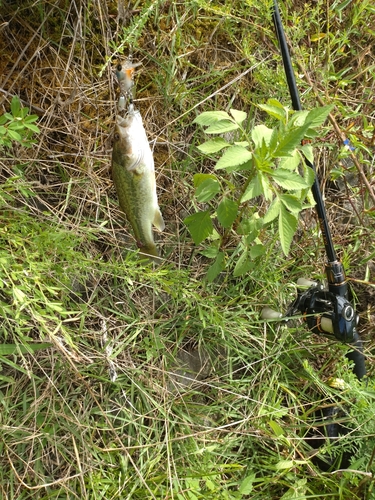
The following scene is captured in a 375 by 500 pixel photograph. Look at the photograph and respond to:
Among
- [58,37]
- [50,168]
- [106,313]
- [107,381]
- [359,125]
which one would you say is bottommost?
[107,381]

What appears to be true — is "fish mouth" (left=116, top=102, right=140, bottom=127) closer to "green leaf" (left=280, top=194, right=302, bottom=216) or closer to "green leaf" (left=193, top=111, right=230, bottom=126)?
"green leaf" (left=193, top=111, right=230, bottom=126)

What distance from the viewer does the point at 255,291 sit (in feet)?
9.02

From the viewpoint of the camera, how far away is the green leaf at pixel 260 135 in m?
1.95

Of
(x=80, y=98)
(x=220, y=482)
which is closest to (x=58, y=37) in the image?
(x=80, y=98)

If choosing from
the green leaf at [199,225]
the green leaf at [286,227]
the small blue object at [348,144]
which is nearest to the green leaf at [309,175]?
the green leaf at [286,227]

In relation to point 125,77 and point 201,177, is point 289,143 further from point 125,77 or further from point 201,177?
point 125,77

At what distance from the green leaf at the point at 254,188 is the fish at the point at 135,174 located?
37 centimetres

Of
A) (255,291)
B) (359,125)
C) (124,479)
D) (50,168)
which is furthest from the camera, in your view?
(359,125)

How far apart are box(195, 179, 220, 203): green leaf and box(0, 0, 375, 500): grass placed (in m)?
0.38

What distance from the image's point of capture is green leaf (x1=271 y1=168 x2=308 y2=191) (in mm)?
1937

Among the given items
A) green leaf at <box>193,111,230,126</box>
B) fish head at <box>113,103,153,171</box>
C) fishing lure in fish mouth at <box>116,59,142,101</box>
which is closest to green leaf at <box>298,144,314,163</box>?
green leaf at <box>193,111,230,126</box>

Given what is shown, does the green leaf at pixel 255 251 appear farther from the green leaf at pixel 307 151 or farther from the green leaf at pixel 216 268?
the green leaf at pixel 307 151

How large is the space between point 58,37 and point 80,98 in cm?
29

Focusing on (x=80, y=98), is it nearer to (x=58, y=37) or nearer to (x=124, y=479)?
(x=58, y=37)
